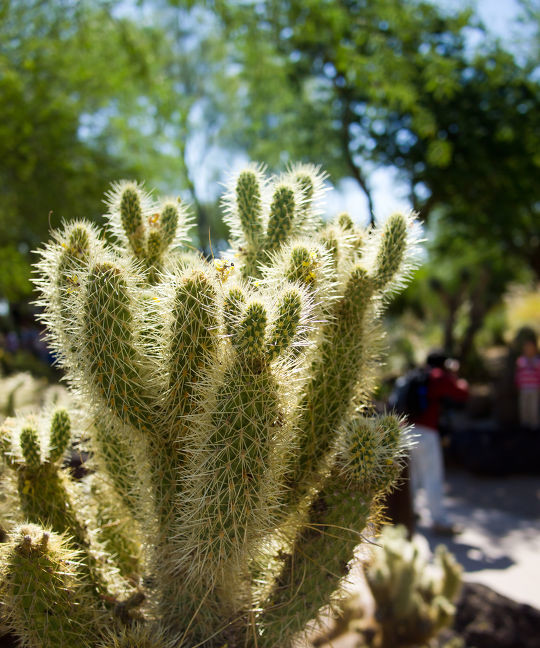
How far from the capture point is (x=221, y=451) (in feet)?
4.46

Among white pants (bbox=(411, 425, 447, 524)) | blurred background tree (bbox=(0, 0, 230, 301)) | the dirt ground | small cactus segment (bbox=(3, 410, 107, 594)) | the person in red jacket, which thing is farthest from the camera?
blurred background tree (bbox=(0, 0, 230, 301))

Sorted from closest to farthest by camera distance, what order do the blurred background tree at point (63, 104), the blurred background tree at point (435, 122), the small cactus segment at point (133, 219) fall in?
the small cactus segment at point (133, 219)
the blurred background tree at point (63, 104)
the blurred background tree at point (435, 122)

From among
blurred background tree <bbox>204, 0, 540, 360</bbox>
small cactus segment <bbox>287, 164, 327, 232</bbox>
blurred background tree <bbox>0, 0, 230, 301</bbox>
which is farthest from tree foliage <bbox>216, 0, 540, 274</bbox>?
small cactus segment <bbox>287, 164, 327, 232</bbox>

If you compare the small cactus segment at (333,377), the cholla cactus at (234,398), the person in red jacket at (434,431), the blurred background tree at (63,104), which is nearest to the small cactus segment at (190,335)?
the cholla cactus at (234,398)

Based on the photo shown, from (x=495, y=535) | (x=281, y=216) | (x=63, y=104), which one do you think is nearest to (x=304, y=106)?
(x=63, y=104)

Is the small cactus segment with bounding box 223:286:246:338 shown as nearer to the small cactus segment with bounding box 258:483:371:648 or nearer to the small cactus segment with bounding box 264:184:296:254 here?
the small cactus segment with bounding box 264:184:296:254

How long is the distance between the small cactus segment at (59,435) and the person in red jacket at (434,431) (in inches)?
168

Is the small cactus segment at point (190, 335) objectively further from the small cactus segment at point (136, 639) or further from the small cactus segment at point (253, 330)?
the small cactus segment at point (136, 639)

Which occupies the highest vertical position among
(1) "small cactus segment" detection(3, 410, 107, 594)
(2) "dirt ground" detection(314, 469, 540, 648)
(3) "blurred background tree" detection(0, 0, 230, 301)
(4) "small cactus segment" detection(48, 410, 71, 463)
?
(3) "blurred background tree" detection(0, 0, 230, 301)

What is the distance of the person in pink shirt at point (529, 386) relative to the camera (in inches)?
348

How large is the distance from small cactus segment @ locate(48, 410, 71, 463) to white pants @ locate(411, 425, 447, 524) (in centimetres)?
450

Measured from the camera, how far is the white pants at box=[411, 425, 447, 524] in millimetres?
5820

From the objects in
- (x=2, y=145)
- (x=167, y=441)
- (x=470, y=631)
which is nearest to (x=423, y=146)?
(x=2, y=145)

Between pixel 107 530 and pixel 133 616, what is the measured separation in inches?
14.4
